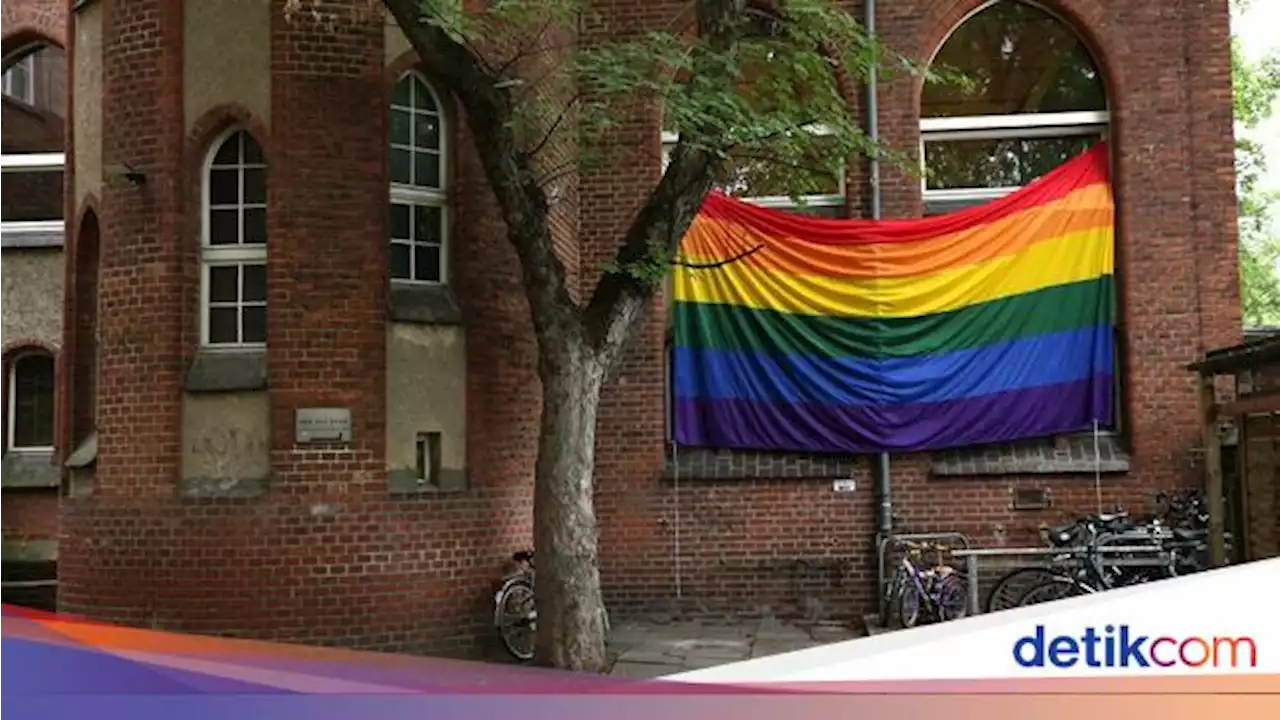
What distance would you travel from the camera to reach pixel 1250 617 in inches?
101

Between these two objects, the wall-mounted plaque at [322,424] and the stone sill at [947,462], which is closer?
the wall-mounted plaque at [322,424]

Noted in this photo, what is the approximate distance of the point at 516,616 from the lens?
393 inches

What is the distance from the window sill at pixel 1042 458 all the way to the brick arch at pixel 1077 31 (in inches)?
141

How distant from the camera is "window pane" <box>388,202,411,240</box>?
10.2 m

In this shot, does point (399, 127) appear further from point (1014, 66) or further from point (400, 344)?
point (1014, 66)

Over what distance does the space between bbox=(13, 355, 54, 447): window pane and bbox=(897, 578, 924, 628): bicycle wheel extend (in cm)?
1159

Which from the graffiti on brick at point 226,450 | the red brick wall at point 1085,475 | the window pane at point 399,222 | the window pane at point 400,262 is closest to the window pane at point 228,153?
the window pane at point 399,222

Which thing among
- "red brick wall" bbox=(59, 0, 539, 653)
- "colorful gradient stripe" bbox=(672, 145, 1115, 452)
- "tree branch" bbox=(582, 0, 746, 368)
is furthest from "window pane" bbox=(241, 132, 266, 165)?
"colorful gradient stripe" bbox=(672, 145, 1115, 452)

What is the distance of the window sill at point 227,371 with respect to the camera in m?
9.41

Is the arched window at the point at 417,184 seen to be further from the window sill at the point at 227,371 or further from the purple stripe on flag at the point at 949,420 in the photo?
the purple stripe on flag at the point at 949,420

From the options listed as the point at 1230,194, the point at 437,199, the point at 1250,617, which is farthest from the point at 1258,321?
the point at 1250,617

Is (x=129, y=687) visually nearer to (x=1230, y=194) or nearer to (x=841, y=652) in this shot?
(x=841, y=652)

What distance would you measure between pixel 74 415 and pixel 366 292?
10.6 ft

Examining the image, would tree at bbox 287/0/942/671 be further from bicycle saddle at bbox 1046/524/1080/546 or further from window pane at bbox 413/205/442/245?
bicycle saddle at bbox 1046/524/1080/546
